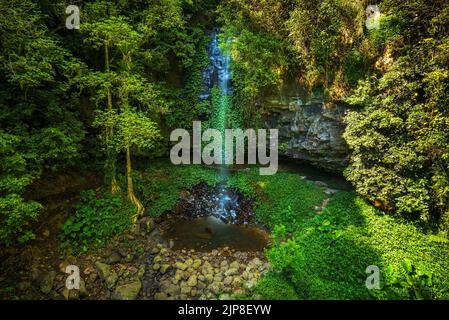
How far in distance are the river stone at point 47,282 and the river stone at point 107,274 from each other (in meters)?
0.99

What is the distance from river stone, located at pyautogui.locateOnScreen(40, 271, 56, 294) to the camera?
607cm

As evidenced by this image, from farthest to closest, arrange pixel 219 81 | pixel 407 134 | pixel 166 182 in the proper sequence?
pixel 219 81 < pixel 166 182 < pixel 407 134

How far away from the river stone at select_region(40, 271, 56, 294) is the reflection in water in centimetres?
319

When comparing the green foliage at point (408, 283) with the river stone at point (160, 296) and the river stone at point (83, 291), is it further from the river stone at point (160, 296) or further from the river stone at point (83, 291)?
the river stone at point (83, 291)

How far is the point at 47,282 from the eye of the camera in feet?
20.2

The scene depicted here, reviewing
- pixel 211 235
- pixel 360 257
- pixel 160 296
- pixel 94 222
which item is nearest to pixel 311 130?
pixel 360 257

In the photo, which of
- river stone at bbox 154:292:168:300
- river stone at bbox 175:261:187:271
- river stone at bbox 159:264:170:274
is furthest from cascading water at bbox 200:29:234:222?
river stone at bbox 154:292:168:300

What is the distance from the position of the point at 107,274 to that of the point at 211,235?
11.2 ft

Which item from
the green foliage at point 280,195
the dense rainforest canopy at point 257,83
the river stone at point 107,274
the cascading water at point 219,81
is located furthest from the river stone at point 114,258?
the cascading water at point 219,81

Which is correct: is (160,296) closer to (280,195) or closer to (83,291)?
(83,291)

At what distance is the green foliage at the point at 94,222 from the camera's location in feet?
23.3

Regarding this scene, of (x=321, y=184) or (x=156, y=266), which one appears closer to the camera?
(x=156, y=266)
